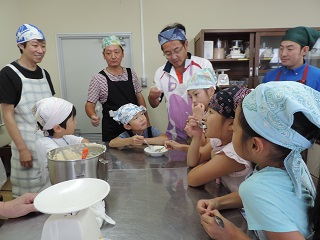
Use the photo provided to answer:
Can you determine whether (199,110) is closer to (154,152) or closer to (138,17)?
(154,152)

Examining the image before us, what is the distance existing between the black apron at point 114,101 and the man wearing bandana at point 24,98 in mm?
477

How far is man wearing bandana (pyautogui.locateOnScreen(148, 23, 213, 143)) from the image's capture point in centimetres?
182

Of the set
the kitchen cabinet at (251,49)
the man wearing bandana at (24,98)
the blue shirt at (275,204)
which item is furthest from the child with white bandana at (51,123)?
the kitchen cabinet at (251,49)

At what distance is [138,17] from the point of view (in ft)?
9.85

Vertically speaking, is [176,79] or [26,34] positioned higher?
[26,34]

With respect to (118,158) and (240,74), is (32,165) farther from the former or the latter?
(240,74)

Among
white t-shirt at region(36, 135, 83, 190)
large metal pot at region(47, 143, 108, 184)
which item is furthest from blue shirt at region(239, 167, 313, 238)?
white t-shirt at region(36, 135, 83, 190)

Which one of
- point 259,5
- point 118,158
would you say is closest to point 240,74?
point 259,5

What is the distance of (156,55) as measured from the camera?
3.10 meters

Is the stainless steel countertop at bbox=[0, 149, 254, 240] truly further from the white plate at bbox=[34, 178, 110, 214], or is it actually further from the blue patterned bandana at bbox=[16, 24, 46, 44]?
the blue patterned bandana at bbox=[16, 24, 46, 44]

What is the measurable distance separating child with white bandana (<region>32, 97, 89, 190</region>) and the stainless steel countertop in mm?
321

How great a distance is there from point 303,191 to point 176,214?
418 mm

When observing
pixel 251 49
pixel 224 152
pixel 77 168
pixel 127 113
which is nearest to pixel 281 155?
pixel 224 152

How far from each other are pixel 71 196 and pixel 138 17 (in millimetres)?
2749
